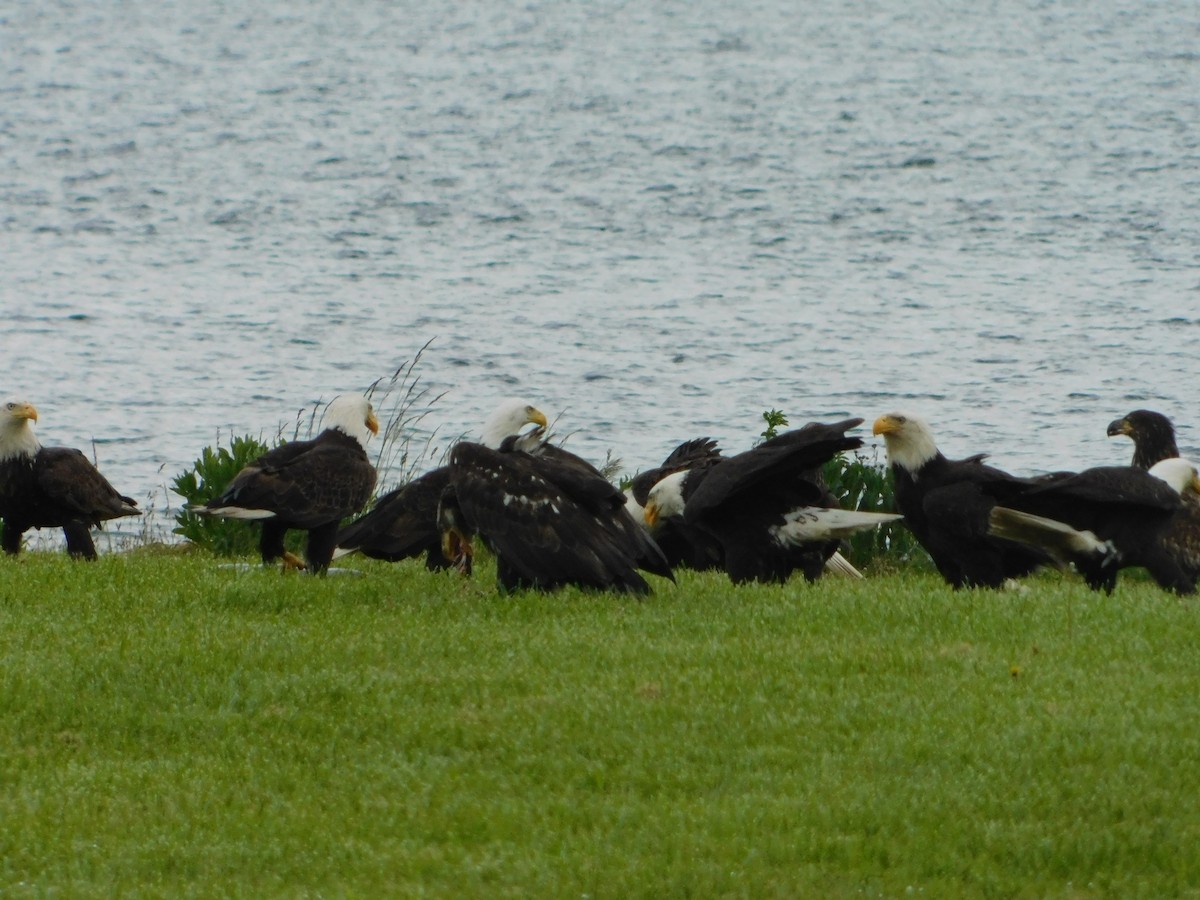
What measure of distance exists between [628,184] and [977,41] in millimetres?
30748

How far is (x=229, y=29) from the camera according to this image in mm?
77500

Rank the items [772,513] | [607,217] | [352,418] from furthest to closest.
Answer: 1. [607,217]
2. [352,418]
3. [772,513]

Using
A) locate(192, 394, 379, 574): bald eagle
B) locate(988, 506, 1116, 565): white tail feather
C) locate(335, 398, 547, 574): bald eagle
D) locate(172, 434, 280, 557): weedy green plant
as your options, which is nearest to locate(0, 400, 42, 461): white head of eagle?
locate(192, 394, 379, 574): bald eagle

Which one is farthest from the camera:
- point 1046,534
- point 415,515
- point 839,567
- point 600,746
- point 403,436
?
point 403,436

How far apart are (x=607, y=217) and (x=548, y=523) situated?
36.1 meters

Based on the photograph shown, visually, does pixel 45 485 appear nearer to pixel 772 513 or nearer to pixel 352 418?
pixel 352 418

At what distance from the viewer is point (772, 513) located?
1233 cm

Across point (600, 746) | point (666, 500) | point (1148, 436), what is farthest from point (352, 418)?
point (1148, 436)

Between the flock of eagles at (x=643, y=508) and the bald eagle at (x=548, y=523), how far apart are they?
0.03ft

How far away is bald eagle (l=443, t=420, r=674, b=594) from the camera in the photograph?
10.9 m

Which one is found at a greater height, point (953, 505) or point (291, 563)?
point (953, 505)

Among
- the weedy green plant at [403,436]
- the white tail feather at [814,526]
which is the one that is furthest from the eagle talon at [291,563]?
the white tail feather at [814,526]

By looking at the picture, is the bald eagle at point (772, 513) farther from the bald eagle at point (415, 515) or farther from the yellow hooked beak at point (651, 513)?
the bald eagle at point (415, 515)

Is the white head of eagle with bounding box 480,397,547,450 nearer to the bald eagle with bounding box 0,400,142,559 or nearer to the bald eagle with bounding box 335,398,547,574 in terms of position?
the bald eagle with bounding box 335,398,547,574
